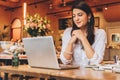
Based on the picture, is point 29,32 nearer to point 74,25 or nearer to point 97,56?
point 74,25

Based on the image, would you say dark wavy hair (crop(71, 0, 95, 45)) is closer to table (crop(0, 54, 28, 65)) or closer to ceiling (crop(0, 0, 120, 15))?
table (crop(0, 54, 28, 65))

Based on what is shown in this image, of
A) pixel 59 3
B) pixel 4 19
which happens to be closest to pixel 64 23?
Answer: pixel 59 3

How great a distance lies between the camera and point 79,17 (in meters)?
1.78

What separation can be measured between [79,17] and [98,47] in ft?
0.93

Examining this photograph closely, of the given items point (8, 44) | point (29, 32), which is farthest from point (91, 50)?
point (8, 44)

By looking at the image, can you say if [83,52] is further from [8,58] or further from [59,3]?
[59,3]

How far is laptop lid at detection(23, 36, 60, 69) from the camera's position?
1168 millimetres

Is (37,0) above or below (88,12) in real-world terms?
above

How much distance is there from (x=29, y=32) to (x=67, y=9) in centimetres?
845

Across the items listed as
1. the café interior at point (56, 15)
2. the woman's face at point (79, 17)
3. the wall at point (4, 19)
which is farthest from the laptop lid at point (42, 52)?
the wall at point (4, 19)

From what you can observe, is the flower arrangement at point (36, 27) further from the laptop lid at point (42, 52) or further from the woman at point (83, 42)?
the laptop lid at point (42, 52)

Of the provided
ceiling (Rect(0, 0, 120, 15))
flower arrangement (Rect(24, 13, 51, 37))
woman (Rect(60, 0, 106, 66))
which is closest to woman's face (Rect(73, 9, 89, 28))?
Result: woman (Rect(60, 0, 106, 66))

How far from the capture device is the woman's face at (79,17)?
177 centimetres

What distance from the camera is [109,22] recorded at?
11.1 meters
